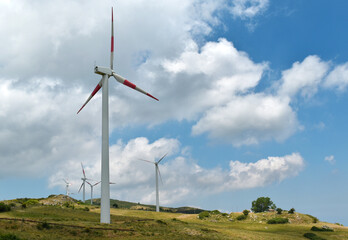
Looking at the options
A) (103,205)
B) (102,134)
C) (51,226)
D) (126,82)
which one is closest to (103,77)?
(126,82)

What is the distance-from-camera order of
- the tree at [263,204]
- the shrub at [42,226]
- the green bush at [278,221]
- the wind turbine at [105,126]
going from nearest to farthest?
the shrub at [42,226]
the wind turbine at [105,126]
the green bush at [278,221]
the tree at [263,204]


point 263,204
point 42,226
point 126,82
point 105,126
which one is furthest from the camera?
point 263,204

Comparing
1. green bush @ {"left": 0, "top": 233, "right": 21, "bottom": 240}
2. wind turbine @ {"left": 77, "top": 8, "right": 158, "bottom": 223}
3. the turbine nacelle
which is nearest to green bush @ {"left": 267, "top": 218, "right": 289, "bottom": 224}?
wind turbine @ {"left": 77, "top": 8, "right": 158, "bottom": 223}

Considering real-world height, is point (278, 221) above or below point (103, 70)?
below

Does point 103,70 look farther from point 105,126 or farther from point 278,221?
point 278,221

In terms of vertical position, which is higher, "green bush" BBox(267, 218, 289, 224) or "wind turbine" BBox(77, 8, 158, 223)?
"wind turbine" BBox(77, 8, 158, 223)

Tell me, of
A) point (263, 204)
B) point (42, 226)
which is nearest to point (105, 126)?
point (42, 226)

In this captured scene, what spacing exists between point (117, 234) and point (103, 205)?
10.5m

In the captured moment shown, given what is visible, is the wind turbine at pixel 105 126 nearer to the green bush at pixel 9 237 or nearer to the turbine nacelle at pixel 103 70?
the turbine nacelle at pixel 103 70

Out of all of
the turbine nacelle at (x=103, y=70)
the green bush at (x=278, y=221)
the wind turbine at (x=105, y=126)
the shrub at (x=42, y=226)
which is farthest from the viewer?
the green bush at (x=278, y=221)

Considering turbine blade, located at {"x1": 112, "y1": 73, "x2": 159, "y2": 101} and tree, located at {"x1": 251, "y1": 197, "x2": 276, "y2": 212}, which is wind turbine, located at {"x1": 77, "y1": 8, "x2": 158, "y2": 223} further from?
tree, located at {"x1": 251, "y1": 197, "x2": 276, "y2": 212}

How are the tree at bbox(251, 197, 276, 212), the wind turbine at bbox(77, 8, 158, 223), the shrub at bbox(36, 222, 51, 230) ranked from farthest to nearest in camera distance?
the tree at bbox(251, 197, 276, 212)
the wind turbine at bbox(77, 8, 158, 223)
the shrub at bbox(36, 222, 51, 230)

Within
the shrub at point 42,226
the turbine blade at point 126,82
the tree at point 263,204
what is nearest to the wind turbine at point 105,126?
the turbine blade at point 126,82

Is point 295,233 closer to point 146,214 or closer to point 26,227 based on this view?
point 146,214
